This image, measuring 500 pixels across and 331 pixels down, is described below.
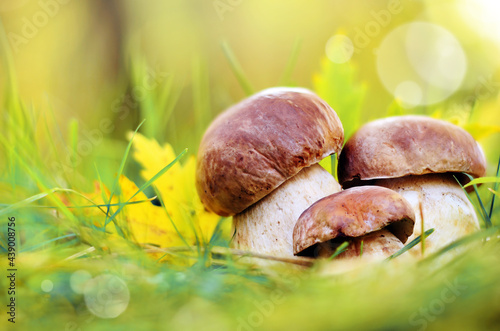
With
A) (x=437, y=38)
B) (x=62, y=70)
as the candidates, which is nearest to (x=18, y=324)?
Answer: (x=62, y=70)

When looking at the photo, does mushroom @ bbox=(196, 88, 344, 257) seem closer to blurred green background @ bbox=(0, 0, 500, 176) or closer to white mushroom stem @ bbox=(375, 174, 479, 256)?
white mushroom stem @ bbox=(375, 174, 479, 256)

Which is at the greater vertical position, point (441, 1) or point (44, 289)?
point (441, 1)

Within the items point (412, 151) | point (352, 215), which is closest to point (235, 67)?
point (412, 151)

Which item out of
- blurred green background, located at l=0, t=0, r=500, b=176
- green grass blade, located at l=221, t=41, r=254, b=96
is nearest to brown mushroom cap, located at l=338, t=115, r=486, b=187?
blurred green background, located at l=0, t=0, r=500, b=176

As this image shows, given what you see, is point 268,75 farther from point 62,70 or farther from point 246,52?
point 62,70

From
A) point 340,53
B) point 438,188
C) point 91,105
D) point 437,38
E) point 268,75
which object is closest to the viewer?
point 438,188

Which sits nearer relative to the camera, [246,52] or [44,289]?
[44,289]

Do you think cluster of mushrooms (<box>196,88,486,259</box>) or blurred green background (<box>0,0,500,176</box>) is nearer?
cluster of mushrooms (<box>196,88,486,259</box>)

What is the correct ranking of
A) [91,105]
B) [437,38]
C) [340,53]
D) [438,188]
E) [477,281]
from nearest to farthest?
1. [477,281]
2. [438,188]
3. [340,53]
4. [91,105]
5. [437,38]
